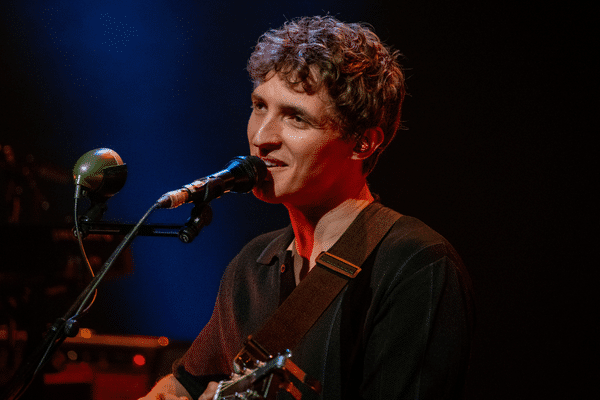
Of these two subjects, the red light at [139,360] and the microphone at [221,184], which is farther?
the red light at [139,360]

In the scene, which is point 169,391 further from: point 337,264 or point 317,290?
point 337,264

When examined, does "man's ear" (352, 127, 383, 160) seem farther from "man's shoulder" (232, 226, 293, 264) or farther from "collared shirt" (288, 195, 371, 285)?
"man's shoulder" (232, 226, 293, 264)

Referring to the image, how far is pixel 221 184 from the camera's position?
1.32 metres

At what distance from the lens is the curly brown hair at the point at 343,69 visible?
1.79 m

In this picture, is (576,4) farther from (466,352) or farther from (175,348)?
(175,348)

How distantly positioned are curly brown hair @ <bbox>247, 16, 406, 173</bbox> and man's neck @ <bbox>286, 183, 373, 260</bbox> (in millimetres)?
149

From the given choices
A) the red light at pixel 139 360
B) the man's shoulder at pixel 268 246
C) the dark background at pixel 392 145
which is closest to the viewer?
the man's shoulder at pixel 268 246

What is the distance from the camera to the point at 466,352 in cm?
150

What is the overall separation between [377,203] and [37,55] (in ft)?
8.36

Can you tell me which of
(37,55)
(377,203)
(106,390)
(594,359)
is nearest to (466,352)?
(377,203)

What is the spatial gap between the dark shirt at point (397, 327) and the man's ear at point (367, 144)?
0.31 meters

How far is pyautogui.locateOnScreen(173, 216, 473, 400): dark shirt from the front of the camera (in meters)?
1.46

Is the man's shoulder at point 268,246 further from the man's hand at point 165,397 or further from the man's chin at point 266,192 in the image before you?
the man's hand at point 165,397

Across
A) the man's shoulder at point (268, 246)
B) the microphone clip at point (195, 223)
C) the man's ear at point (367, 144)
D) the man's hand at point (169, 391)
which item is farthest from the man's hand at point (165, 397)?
the man's ear at point (367, 144)
